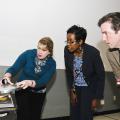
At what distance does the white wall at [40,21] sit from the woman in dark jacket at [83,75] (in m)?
0.67

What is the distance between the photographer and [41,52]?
2.77 meters

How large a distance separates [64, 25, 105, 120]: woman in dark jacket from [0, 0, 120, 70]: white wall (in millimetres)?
671

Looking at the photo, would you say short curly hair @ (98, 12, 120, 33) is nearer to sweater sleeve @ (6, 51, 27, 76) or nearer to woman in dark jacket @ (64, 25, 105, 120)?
woman in dark jacket @ (64, 25, 105, 120)

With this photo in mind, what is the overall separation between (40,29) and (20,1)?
422 millimetres

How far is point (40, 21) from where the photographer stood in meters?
3.38

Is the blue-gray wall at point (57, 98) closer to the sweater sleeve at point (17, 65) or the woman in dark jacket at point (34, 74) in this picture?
the woman in dark jacket at point (34, 74)

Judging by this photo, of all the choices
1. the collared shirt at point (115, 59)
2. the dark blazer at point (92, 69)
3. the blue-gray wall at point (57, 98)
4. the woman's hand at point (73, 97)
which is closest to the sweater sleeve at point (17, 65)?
the dark blazer at point (92, 69)

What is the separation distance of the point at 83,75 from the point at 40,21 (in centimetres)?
98

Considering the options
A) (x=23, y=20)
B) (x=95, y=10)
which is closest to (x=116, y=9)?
(x=95, y=10)

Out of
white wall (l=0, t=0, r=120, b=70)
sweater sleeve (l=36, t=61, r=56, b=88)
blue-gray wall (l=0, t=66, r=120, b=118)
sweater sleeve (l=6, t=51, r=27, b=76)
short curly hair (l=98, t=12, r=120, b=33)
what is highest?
white wall (l=0, t=0, r=120, b=70)

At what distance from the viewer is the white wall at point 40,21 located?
3.14 meters

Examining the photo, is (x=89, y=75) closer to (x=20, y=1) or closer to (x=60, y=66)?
(x=60, y=66)

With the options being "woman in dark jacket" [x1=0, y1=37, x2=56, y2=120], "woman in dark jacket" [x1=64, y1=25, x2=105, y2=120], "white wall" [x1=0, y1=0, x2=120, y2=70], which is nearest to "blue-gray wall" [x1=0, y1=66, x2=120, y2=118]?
"white wall" [x1=0, y1=0, x2=120, y2=70]

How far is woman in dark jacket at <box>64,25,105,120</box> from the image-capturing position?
109 inches
